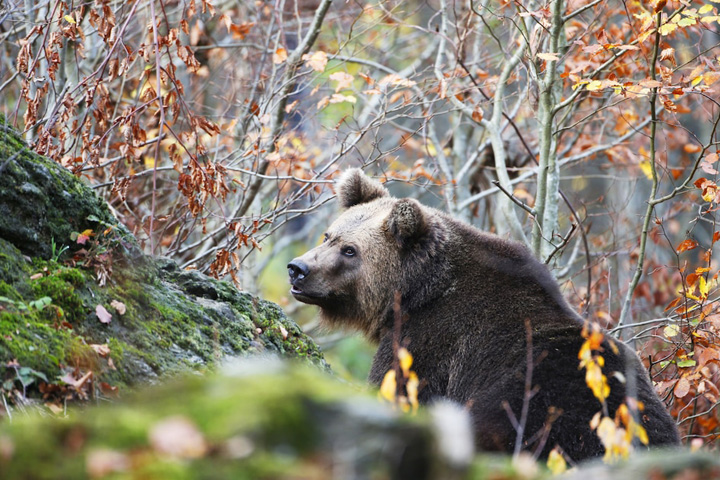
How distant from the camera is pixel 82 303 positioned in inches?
197

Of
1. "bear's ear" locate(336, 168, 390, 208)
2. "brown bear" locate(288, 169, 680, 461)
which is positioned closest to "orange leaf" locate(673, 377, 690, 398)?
"brown bear" locate(288, 169, 680, 461)

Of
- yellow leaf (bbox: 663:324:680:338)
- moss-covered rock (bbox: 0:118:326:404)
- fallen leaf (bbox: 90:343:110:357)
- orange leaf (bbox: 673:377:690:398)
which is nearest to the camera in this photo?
moss-covered rock (bbox: 0:118:326:404)

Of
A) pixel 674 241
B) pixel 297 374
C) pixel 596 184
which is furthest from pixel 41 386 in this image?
pixel 596 184

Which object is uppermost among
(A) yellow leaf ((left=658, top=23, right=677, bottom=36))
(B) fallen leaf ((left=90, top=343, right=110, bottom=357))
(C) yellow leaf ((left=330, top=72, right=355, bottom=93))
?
(A) yellow leaf ((left=658, top=23, right=677, bottom=36))

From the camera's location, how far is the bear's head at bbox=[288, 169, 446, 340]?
6.66m

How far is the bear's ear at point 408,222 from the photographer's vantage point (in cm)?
666

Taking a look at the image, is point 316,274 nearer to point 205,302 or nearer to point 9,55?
point 205,302

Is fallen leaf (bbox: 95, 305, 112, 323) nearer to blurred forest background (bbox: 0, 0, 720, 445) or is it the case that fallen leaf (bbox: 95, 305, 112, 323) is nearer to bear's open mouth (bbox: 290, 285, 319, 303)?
blurred forest background (bbox: 0, 0, 720, 445)

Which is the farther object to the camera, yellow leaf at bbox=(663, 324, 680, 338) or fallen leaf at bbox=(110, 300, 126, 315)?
yellow leaf at bbox=(663, 324, 680, 338)

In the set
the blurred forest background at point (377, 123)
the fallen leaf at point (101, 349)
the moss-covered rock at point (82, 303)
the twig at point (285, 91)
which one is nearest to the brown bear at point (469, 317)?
the blurred forest background at point (377, 123)

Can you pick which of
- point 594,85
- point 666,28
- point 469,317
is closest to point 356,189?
point 469,317

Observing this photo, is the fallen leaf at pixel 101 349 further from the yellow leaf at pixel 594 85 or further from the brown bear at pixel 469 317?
the yellow leaf at pixel 594 85

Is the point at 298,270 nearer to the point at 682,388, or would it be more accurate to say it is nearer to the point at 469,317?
the point at 469,317

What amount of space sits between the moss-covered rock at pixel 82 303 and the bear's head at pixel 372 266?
0.83 m
